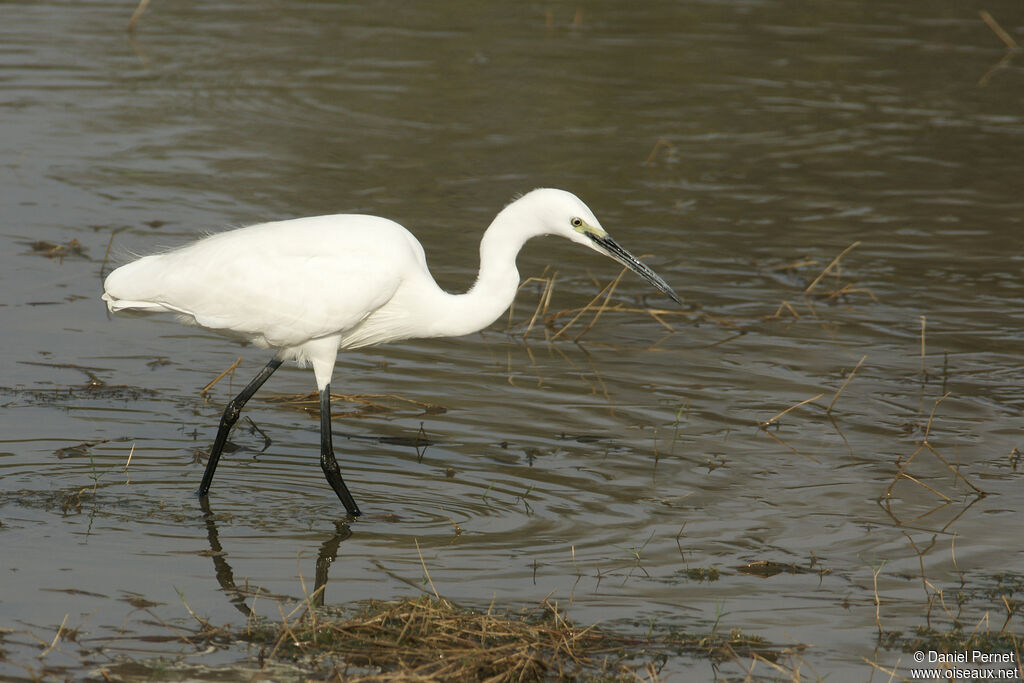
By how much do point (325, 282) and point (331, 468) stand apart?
0.87 metres

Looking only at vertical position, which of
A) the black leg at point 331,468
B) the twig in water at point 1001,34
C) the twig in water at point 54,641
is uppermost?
the twig in water at point 54,641

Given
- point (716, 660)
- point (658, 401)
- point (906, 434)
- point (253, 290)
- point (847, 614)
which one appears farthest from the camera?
point (658, 401)

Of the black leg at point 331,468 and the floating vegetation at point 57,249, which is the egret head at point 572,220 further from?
the floating vegetation at point 57,249

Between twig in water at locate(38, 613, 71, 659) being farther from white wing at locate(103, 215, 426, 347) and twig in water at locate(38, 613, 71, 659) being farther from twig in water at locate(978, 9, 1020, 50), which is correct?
twig in water at locate(978, 9, 1020, 50)

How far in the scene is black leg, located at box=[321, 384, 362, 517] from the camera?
6266 millimetres

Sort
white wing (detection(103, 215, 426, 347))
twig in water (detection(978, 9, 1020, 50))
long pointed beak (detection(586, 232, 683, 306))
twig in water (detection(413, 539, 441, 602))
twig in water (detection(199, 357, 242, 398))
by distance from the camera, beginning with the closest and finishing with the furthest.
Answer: twig in water (detection(413, 539, 441, 602)), white wing (detection(103, 215, 426, 347)), long pointed beak (detection(586, 232, 683, 306)), twig in water (detection(199, 357, 242, 398)), twig in water (detection(978, 9, 1020, 50))

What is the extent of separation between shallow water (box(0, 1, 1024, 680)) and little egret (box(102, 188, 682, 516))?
78cm

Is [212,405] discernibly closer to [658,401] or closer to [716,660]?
[658,401]

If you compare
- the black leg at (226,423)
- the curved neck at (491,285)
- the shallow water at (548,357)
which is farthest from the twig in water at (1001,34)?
the black leg at (226,423)

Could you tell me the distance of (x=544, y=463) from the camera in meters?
6.99

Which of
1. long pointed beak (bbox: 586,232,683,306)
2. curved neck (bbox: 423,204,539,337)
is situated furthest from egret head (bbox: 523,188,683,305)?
curved neck (bbox: 423,204,539,337)

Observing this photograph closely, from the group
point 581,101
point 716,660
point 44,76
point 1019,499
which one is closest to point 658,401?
point 1019,499

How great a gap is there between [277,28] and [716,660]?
15814mm

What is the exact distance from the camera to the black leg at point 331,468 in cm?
627
